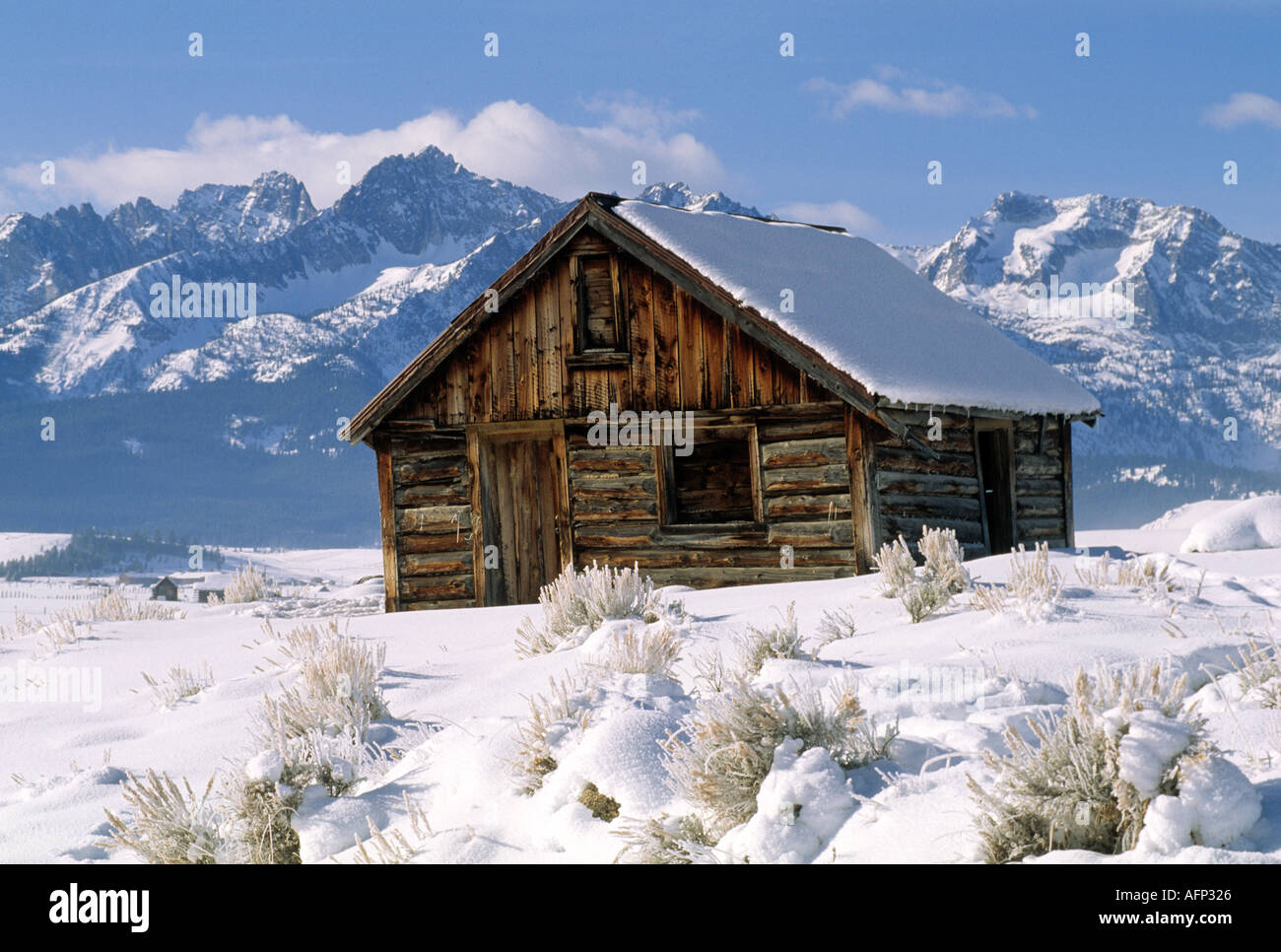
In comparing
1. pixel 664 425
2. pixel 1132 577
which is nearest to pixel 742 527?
pixel 664 425

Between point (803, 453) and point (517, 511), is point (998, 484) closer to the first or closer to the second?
point (803, 453)

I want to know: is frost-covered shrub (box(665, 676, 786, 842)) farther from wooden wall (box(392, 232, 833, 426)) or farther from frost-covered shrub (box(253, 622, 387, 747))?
wooden wall (box(392, 232, 833, 426))

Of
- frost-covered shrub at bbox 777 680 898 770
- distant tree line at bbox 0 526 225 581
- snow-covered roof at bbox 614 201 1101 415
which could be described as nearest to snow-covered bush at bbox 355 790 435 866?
frost-covered shrub at bbox 777 680 898 770

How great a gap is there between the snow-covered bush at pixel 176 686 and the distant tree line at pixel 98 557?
92.0 metres

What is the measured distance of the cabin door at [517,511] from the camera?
1583 cm

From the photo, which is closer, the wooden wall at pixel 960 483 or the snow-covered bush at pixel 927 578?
the snow-covered bush at pixel 927 578

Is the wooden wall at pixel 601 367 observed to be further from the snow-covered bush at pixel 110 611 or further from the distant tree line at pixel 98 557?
the distant tree line at pixel 98 557

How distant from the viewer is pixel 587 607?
870 centimetres

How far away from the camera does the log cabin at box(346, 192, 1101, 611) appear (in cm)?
1414

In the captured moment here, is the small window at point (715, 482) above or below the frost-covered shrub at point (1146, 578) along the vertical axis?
above

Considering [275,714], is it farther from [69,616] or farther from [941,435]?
[941,435]

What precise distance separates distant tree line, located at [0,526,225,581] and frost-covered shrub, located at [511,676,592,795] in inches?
3766

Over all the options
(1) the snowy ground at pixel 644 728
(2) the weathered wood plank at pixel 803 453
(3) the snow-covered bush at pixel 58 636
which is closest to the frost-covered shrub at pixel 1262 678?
(1) the snowy ground at pixel 644 728

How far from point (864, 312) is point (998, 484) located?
10.6ft
